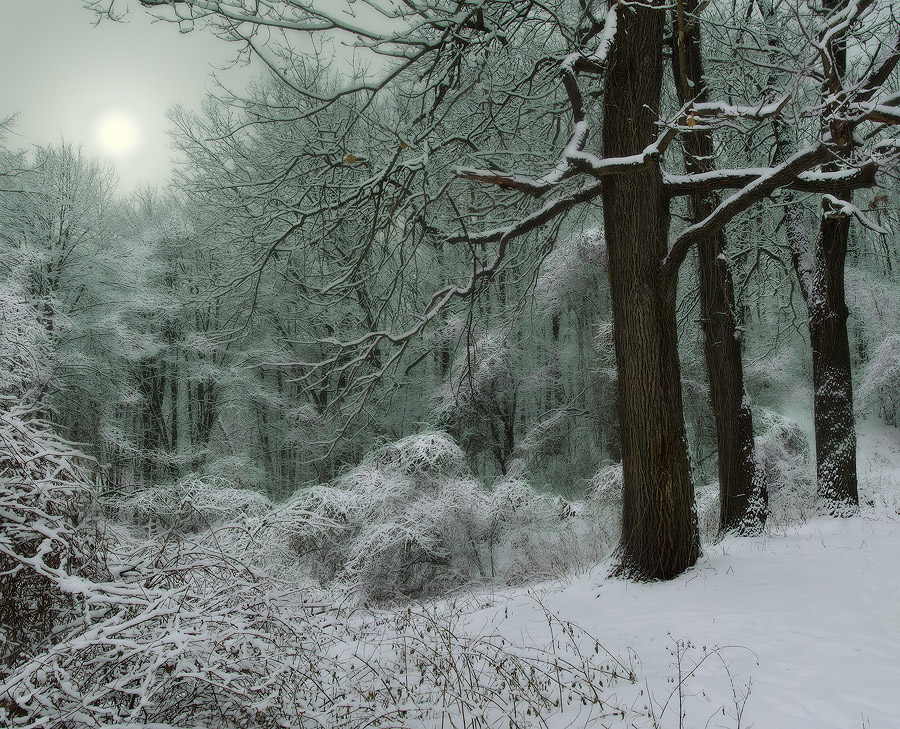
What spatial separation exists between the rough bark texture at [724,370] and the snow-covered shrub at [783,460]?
4.29 metres

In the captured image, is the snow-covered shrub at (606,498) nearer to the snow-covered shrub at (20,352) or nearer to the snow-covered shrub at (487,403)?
the snow-covered shrub at (487,403)

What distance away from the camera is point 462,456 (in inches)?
492

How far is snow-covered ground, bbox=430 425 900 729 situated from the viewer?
2.86 metres

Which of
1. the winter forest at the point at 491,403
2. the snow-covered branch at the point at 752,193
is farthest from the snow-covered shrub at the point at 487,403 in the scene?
the snow-covered branch at the point at 752,193

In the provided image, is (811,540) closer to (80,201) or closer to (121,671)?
(121,671)

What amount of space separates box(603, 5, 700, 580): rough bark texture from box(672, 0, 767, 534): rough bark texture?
1749 mm

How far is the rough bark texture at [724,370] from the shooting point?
724cm

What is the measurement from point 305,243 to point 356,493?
20.0 ft

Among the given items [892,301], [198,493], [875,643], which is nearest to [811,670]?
[875,643]

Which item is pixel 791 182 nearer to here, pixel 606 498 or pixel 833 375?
pixel 833 375

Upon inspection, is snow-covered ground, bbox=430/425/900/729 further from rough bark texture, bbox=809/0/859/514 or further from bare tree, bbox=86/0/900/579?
rough bark texture, bbox=809/0/859/514

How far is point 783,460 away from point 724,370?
758 cm

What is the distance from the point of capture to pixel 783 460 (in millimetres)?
13719

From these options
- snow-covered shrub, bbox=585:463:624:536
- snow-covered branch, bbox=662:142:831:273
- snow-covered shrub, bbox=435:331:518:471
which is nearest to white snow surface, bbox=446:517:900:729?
snow-covered branch, bbox=662:142:831:273
